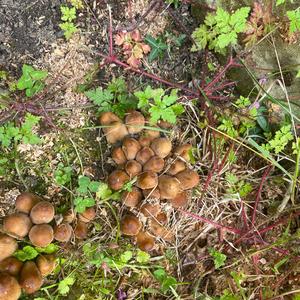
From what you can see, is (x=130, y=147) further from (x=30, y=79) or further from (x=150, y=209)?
(x=30, y=79)

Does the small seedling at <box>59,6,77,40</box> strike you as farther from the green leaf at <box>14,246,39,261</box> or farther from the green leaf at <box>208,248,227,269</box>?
the green leaf at <box>208,248,227,269</box>

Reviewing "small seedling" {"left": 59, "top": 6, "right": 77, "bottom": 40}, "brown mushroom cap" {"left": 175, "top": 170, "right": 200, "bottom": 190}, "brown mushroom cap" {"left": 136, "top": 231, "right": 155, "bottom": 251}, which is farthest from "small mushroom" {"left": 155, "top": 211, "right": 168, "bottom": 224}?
"small seedling" {"left": 59, "top": 6, "right": 77, "bottom": 40}

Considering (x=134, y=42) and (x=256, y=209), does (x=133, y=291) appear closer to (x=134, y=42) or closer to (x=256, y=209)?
(x=256, y=209)

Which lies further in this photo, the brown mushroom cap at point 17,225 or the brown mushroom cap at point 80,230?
the brown mushroom cap at point 80,230

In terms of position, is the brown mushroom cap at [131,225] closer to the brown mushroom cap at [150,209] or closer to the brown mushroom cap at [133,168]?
the brown mushroom cap at [150,209]

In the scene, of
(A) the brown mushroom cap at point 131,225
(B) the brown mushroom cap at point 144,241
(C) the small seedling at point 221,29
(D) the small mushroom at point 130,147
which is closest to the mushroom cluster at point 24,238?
(A) the brown mushroom cap at point 131,225

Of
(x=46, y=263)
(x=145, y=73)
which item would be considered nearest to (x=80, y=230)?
(x=46, y=263)
